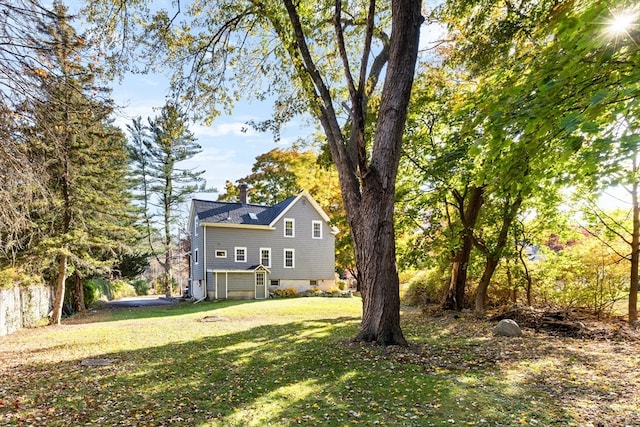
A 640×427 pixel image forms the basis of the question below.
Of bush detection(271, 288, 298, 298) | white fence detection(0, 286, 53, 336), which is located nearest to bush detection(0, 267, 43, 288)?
white fence detection(0, 286, 53, 336)

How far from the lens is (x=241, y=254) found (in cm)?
2631

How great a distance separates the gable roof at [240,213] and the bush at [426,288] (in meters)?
9.00

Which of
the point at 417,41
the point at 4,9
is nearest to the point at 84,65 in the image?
the point at 4,9

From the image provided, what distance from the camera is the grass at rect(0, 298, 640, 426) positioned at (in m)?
4.18

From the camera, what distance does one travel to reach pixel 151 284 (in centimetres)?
4159

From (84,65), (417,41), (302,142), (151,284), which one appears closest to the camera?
(84,65)

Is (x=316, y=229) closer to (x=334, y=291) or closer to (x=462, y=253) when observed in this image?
(x=334, y=291)

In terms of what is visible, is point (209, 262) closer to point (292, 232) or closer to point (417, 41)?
point (292, 232)

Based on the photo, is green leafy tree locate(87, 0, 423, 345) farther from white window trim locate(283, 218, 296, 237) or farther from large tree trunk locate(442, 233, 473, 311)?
white window trim locate(283, 218, 296, 237)

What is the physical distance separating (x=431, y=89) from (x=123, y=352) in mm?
10925

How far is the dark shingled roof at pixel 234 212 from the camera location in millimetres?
25812

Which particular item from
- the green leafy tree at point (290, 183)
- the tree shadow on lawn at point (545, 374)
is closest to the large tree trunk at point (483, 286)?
the tree shadow on lawn at point (545, 374)

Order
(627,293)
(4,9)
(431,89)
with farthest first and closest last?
(431,89) → (627,293) → (4,9)

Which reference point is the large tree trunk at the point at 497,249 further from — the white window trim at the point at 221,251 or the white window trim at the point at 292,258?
the white window trim at the point at 221,251
